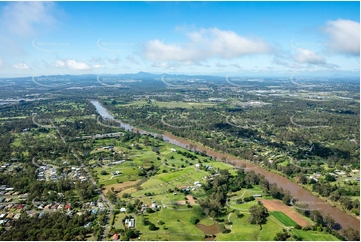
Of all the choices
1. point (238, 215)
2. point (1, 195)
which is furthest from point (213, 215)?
point (1, 195)

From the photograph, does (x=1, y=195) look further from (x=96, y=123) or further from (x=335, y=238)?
(x=96, y=123)

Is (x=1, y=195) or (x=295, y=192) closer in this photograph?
(x=1, y=195)

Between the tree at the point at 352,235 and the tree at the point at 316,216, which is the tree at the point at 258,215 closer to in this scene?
the tree at the point at 316,216

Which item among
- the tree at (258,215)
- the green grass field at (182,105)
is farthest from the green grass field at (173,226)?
the green grass field at (182,105)

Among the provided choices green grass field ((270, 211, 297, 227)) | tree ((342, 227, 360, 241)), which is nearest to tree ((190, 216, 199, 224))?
green grass field ((270, 211, 297, 227))

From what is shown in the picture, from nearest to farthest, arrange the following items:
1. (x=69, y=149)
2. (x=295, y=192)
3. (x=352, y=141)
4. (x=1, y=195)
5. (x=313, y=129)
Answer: (x=1, y=195), (x=295, y=192), (x=69, y=149), (x=352, y=141), (x=313, y=129)

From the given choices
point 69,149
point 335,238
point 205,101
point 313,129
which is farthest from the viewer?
point 205,101

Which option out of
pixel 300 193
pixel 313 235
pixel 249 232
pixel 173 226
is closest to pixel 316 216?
pixel 313 235
